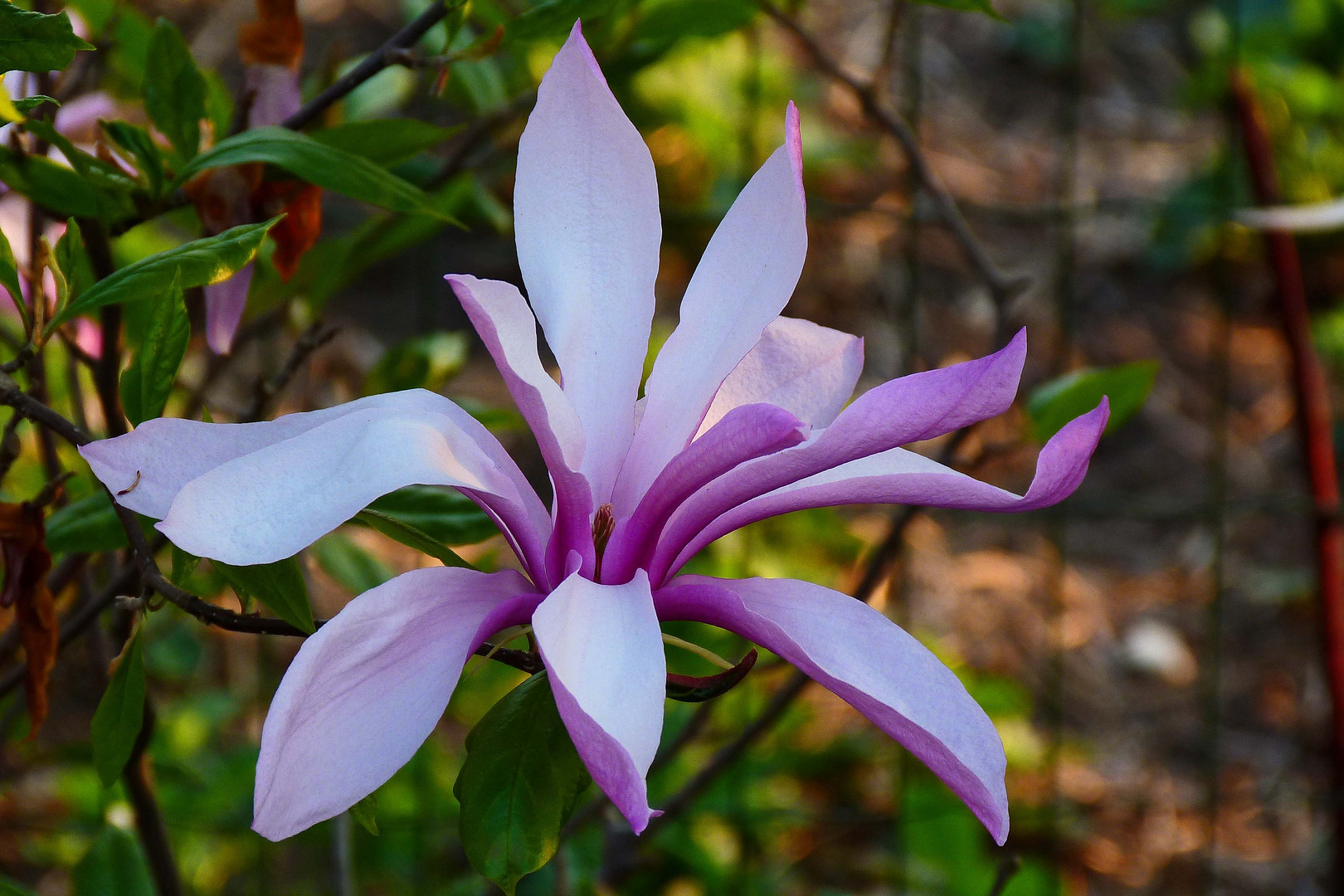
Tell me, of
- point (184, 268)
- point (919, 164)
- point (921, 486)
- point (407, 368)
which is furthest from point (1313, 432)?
point (184, 268)

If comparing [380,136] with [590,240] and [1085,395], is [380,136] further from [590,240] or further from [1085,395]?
[1085,395]

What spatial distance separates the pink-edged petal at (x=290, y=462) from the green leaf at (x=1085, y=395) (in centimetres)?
38

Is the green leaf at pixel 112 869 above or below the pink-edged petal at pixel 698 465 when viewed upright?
below

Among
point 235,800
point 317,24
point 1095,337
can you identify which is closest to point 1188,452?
point 1095,337

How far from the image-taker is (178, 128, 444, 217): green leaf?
430 millimetres

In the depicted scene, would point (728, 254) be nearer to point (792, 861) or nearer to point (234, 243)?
point (234, 243)

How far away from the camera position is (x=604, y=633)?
0.32 m

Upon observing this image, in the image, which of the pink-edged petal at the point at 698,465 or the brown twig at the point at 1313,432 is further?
the brown twig at the point at 1313,432

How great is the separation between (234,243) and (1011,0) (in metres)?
2.64

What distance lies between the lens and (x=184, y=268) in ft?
1.29

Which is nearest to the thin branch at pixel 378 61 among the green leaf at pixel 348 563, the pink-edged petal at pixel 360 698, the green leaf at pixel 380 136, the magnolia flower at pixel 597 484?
the green leaf at pixel 380 136

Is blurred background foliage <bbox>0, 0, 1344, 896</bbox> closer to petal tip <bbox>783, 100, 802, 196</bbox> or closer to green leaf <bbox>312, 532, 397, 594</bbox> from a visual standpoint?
green leaf <bbox>312, 532, 397, 594</bbox>

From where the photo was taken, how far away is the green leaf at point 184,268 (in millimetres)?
391

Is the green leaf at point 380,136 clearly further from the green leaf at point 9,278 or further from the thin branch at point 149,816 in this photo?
the thin branch at point 149,816
